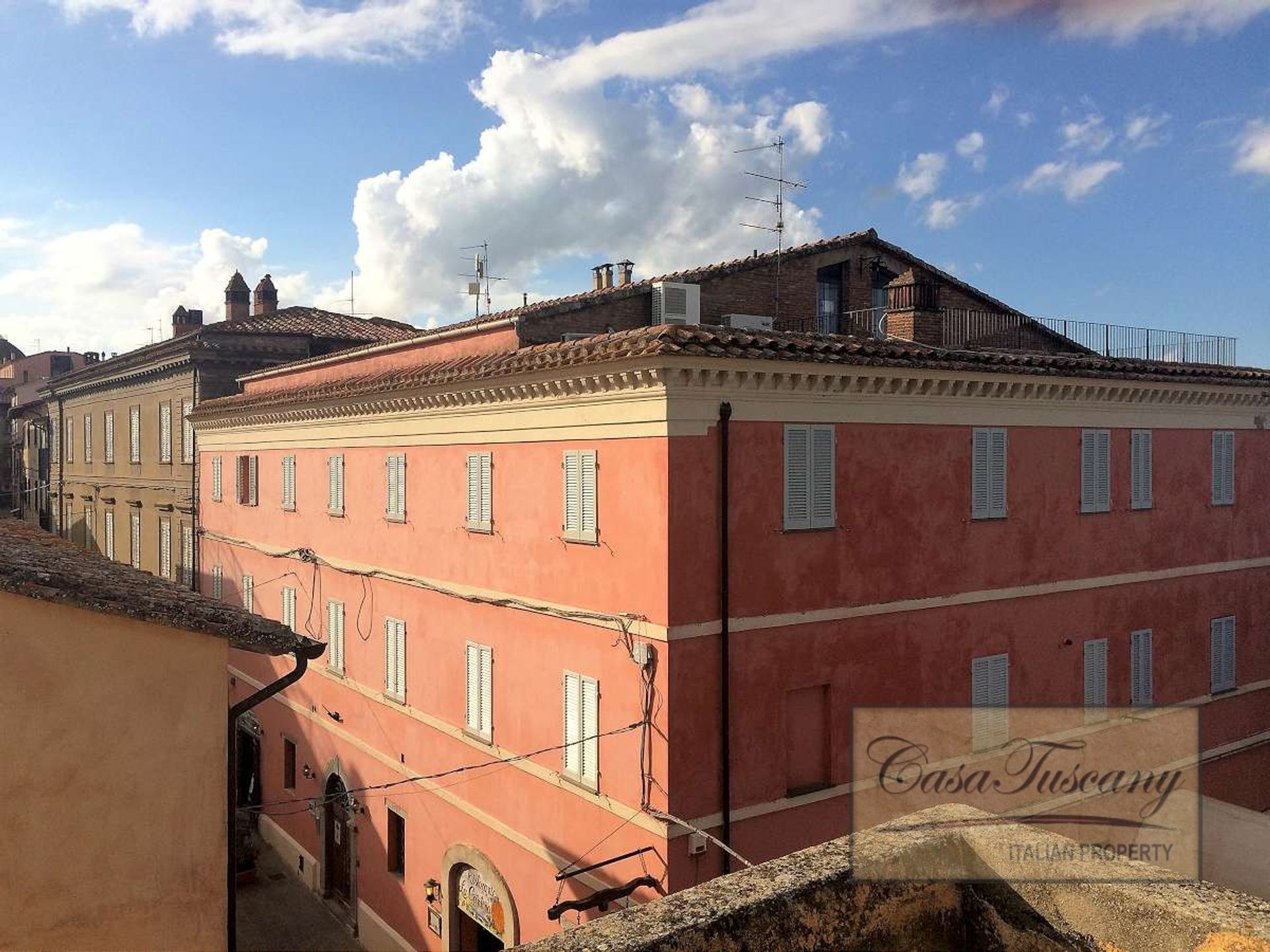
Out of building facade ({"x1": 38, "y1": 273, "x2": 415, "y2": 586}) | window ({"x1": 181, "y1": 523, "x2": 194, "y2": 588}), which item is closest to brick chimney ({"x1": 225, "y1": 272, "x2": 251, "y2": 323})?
building facade ({"x1": 38, "y1": 273, "x2": 415, "y2": 586})

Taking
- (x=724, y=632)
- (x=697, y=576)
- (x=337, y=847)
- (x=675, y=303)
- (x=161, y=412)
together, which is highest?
(x=675, y=303)

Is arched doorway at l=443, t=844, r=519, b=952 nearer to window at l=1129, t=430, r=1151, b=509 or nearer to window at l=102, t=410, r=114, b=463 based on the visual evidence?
window at l=1129, t=430, r=1151, b=509

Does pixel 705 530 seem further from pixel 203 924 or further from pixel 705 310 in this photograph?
pixel 705 310

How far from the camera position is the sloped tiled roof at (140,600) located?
7.27m

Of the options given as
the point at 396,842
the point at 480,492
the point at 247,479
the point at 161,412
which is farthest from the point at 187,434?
the point at 480,492

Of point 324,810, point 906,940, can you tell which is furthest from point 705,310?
point 906,940

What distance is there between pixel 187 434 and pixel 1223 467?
25.5 meters

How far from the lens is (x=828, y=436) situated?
1302 cm

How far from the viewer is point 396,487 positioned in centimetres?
1789

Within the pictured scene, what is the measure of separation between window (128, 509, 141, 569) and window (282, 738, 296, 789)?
12.2m

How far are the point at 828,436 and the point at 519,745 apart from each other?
6.42m

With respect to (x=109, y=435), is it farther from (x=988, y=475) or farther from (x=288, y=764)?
(x=988, y=475)

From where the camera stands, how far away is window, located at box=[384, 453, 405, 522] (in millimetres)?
17672

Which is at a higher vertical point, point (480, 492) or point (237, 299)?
point (237, 299)
